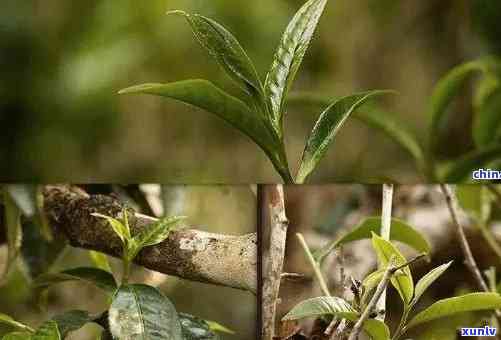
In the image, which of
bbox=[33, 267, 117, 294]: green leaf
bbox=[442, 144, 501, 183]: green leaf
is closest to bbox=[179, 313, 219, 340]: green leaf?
bbox=[33, 267, 117, 294]: green leaf

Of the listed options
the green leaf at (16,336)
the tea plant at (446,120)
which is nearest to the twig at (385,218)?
the tea plant at (446,120)

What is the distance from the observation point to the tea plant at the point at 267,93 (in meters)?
1.14

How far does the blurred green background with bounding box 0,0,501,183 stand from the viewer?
1268 millimetres

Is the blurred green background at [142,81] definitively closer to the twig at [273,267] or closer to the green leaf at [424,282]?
the twig at [273,267]

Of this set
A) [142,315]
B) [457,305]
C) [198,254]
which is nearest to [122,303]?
[142,315]

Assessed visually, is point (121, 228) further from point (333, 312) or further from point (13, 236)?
point (333, 312)

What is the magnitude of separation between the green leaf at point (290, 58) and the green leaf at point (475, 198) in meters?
0.34

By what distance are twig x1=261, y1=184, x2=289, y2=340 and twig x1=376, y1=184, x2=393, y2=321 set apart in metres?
0.16

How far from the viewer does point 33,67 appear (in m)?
1.27

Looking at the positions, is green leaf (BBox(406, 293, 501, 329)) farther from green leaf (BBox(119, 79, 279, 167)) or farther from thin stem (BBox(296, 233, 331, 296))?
green leaf (BBox(119, 79, 279, 167))

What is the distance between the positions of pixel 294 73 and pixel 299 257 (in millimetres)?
300

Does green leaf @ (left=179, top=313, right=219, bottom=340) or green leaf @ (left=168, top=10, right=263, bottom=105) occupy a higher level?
green leaf @ (left=168, top=10, right=263, bottom=105)

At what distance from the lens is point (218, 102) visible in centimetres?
114

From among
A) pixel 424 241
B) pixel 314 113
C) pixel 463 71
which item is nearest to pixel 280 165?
pixel 314 113
